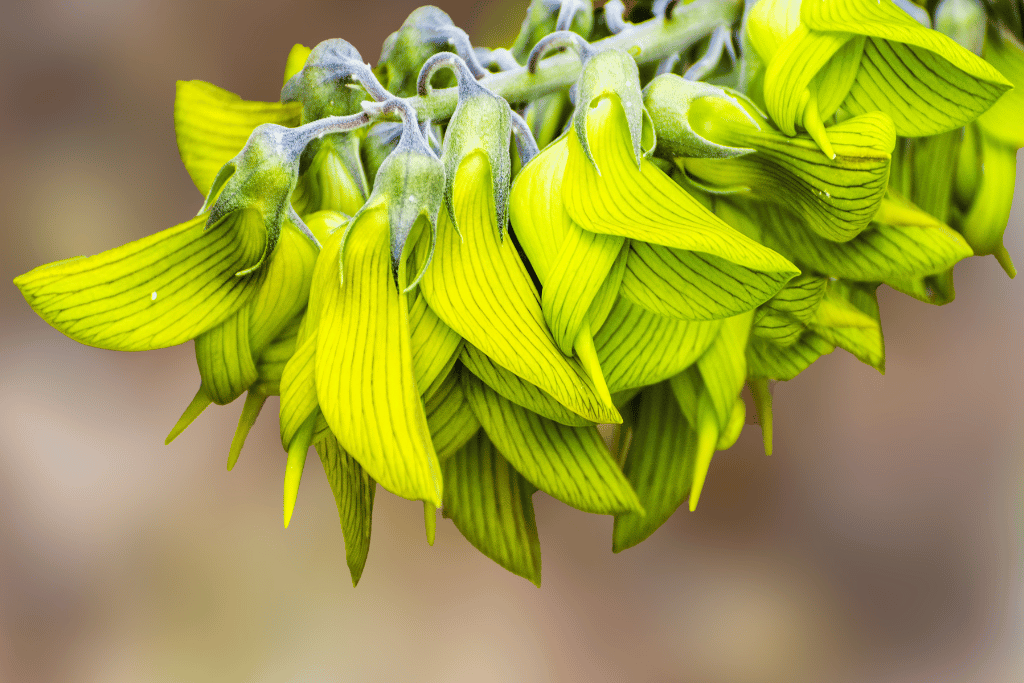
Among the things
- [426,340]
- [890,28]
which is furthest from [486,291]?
[890,28]

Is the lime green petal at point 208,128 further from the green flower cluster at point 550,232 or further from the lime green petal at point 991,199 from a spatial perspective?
the lime green petal at point 991,199

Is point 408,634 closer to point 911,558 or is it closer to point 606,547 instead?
point 606,547

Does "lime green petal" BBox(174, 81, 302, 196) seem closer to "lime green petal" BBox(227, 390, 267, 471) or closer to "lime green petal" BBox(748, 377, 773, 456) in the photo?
"lime green petal" BBox(227, 390, 267, 471)

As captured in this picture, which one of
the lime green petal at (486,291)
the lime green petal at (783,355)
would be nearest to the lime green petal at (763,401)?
the lime green petal at (783,355)

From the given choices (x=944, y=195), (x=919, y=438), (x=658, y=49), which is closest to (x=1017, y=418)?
(x=919, y=438)

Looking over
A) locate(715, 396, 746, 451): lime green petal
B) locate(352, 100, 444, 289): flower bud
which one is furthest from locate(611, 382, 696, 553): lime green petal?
locate(352, 100, 444, 289): flower bud

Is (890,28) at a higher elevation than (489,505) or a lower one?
higher

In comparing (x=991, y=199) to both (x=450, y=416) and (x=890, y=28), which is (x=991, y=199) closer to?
(x=890, y=28)
